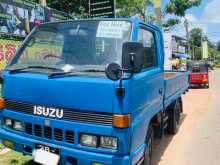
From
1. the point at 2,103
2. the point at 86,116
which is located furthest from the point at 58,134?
the point at 2,103

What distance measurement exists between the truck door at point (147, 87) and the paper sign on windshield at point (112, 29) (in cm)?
32

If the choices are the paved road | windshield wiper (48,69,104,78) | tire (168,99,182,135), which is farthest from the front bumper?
Result: tire (168,99,182,135)

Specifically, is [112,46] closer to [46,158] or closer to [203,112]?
[46,158]

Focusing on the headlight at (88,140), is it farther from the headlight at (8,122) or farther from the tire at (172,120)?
the tire at (172,120)

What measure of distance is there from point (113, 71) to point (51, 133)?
1094 millimetres

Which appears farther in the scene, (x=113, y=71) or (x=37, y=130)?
(x=37, y=130)

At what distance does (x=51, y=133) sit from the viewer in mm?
4402

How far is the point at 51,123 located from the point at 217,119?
7.54 meters

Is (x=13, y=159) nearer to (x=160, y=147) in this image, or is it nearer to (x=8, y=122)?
(x=8, y=122)

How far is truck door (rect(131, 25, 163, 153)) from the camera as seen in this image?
4422 millimetres

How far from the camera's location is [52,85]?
14.2 feet

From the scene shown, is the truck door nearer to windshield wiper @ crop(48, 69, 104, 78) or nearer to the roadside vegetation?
windshield wiper @ crop(48, 69, 104, 78)

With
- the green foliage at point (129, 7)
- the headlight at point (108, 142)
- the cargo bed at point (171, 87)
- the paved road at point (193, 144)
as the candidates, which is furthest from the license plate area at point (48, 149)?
the green foliage at point (129, 7)

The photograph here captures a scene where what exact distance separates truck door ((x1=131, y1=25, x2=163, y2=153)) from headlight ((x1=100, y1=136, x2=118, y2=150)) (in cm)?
29
